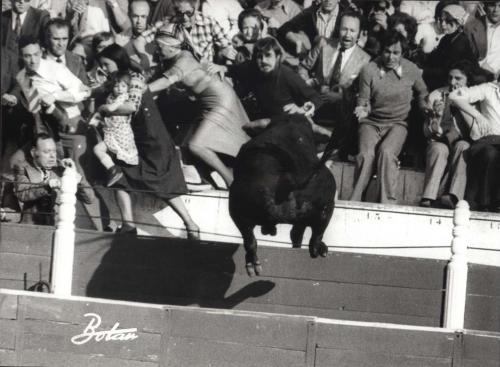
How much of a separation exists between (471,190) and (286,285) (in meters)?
1.70

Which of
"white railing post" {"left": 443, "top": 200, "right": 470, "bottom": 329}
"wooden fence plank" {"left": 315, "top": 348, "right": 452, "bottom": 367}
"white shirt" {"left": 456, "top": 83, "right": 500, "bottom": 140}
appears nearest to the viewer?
"wooden fence plank" {"left": 315, "top": 348, "right": 452, "bottom": 367}

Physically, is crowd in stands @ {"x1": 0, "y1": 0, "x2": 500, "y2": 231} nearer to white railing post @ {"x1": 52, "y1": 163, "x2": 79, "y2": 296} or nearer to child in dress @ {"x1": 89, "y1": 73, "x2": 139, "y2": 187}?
child in dress @ {"x1": 89, "y1": 73, "x2": 139, "y2": 187}

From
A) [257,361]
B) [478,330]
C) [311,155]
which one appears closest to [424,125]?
[311,155]

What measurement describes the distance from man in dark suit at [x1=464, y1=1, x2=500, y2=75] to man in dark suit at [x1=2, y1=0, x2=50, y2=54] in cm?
329

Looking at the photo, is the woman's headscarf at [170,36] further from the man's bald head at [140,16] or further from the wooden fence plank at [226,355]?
the wooden fence plank at [226,355]

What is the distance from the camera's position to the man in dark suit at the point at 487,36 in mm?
9414

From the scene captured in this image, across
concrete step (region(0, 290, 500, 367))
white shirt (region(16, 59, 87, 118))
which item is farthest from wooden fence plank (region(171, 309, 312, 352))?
white shirt (region(16, 59, 87, 118))

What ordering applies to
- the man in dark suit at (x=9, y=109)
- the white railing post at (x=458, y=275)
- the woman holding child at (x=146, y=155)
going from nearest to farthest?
the white railing post at (x=458, y=275), the woman holding child at (x=146, y=155), the man in dark suit at (x=9, y=109)

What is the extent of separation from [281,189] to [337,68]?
1.80m

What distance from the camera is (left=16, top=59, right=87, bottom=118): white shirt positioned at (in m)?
9.62

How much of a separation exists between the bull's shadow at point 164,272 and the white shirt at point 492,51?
2455 mm

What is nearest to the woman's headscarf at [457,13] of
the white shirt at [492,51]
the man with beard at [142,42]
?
the white shirt at [492,51]

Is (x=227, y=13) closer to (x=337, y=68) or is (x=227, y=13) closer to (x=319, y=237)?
(x=337, y=68)

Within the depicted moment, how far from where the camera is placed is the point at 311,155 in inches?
331
